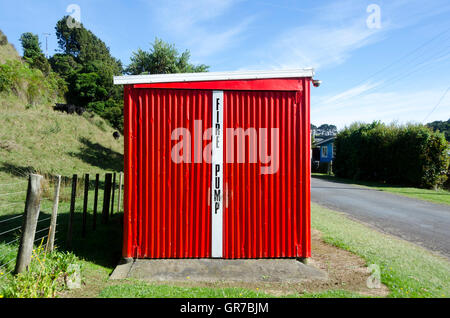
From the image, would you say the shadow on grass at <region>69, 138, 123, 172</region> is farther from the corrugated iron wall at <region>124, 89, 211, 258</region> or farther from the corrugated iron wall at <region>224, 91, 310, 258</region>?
the corrugated iron wall at <region>224, 91, 310, 258</region>

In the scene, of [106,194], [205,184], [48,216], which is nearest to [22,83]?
[48,216]

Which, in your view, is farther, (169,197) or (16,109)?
(16,109)

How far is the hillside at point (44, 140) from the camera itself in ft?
51.5

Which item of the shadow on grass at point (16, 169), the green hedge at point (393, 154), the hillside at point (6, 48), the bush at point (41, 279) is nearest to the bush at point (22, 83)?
the hillside at point (6, 48)

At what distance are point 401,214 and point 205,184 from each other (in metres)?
8.13

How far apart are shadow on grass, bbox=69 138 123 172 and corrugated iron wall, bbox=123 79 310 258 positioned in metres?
15.3

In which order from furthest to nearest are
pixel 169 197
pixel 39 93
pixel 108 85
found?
pixel 108 85 < pixel 39 93 < pixel 169 197

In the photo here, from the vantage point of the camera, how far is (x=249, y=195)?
5.42 meters

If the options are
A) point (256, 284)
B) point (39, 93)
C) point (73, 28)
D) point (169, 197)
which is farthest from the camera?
point (73, 28)

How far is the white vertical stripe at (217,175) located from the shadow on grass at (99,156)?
15.8 meters

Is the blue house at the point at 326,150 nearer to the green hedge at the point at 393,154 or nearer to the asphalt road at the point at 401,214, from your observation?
the green hedge at the point at 393,154
